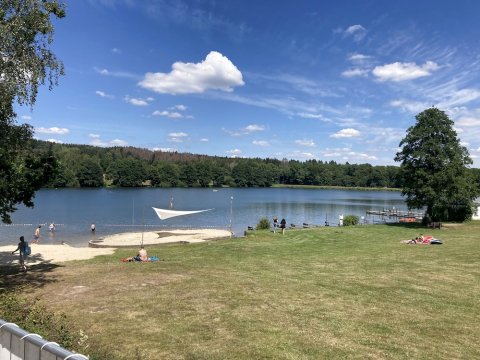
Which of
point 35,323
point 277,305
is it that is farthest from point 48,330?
point 277,305

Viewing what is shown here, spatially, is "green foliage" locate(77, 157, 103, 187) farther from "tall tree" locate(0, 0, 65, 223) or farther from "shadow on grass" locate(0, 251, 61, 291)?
"tall tree" locate(0, 0, 65, 223)

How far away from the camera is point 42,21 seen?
43.4ft

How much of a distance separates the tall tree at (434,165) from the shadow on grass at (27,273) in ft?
105

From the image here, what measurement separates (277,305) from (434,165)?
31.5 m

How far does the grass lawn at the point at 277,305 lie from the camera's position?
8742mm

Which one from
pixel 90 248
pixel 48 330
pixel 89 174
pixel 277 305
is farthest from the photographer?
pixel 89 174

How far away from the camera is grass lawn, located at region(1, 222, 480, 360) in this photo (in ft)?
28.7

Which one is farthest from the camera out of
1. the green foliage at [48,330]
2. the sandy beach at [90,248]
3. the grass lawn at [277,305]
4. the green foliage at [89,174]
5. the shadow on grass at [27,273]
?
the green foliage at [89,174]

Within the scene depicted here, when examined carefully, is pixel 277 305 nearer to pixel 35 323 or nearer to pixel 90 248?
pixel 35 323

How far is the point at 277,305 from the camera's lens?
470 inches

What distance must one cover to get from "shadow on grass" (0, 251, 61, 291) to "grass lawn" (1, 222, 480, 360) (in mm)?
182

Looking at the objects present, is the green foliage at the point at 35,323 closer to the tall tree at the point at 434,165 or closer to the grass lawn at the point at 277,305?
the grass lawn at the point at 277,305

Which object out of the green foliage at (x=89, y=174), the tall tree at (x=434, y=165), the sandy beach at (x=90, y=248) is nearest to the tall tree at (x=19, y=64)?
the sandy beach at (x=90, y=248)

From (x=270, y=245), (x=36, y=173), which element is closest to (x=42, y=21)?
(x=36, y=173)
